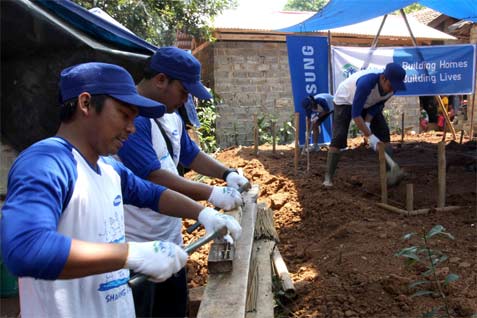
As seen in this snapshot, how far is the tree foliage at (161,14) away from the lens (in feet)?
24.8

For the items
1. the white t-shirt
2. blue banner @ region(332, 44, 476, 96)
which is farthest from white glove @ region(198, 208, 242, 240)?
blue banner @ region(332, 44, 476, 96)

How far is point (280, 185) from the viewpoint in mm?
5922

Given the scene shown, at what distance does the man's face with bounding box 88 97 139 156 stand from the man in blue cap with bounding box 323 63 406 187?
433 centimetres

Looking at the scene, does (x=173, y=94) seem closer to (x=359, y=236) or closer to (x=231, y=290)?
(x=231, y=290)

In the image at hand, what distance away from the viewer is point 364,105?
18.9 ft

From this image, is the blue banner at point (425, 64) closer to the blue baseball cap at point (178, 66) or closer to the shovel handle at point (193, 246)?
the blue baseball cap at point (178, 66)

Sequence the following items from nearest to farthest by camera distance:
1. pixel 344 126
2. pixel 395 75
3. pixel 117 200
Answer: pixel 117 200, pixel 395 75, pixel 344 126

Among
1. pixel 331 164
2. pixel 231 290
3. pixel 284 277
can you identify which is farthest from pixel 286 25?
pixel 231 290

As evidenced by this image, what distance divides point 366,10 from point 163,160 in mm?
6488

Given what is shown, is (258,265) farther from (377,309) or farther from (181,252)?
(181,252)

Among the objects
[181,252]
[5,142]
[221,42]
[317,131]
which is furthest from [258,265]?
[221,42]

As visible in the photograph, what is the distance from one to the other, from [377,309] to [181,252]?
1796mm

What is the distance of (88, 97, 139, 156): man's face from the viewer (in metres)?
1.42

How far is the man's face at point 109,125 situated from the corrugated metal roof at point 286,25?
958 centimetres
